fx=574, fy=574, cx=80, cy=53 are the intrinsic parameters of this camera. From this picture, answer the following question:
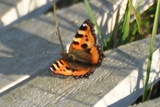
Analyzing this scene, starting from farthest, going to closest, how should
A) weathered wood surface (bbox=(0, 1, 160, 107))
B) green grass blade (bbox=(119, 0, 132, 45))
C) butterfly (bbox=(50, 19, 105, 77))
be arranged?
green grass blade (bbox=(119, 0, 132, 45))
butterfly (bbox=(50, 19, 105, 77))
weathered wood surface (bbox=(0, 1, 160, 107))

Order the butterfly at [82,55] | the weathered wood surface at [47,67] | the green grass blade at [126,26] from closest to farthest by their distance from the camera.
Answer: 1. the weathered wood surface at [47,67]
2. the butterfly at [82,55]
3. the green grass blade at [126,26]

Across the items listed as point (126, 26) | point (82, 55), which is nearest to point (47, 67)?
point (82, 55)

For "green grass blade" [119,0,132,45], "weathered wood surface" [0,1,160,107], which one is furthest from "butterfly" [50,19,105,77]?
"green grass blade" [119,0,132,45]

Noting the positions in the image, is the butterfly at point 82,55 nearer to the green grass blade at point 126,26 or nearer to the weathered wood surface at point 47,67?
the weathered wood surface at point 47,67

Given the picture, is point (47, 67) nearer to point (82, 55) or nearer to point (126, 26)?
point (82, 55)

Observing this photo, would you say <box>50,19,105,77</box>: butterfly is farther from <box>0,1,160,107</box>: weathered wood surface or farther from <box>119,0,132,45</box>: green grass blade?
<box>119,0,132,45</box>: green grass blade

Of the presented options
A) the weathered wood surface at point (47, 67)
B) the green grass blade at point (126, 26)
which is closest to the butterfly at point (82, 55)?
the weathered wood surface at point (47, 67)
